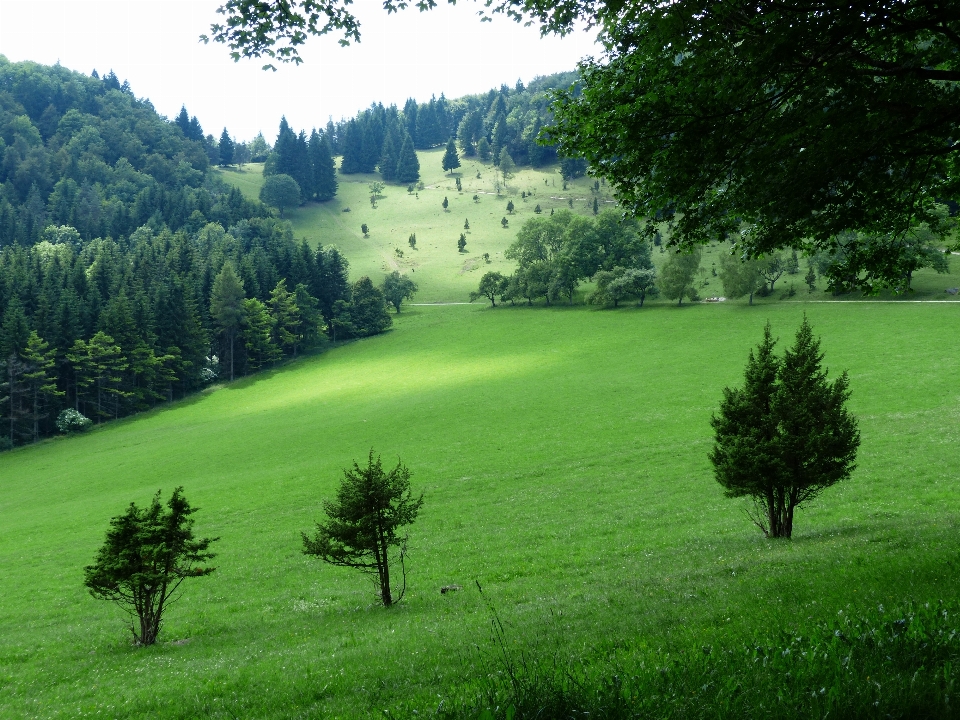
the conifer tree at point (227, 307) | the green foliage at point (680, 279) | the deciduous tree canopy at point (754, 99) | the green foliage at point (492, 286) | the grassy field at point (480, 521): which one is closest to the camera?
the deciduous tree canopy at point (754, 99)

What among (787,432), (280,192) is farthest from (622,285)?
(280,192)

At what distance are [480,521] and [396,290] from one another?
93.8 meters

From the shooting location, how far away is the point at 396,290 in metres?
122

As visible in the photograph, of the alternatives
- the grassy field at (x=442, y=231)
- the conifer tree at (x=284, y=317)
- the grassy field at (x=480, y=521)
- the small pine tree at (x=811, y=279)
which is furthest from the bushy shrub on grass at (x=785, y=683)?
the grassy field at (x=442, y=231)

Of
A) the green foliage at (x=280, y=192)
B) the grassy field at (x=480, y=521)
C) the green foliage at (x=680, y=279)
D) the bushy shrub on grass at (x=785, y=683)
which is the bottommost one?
the grassy field at (x=480, y=521)

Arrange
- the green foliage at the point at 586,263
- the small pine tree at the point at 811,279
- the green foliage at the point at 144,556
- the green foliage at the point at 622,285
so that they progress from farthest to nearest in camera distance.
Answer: the green foliage at the point at 586,263
the green foliage at the point at 622,285
the small pine tree at the point at 811,279
the green foliage at the point at 144,556

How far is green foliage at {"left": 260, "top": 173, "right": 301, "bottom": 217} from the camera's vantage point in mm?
190000

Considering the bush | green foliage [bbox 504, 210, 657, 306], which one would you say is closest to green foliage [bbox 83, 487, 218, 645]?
the bush

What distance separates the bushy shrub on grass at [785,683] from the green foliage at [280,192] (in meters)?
198

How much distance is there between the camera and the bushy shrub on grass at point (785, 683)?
4.58 meters

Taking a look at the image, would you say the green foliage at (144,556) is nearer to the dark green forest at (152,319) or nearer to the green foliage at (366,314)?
the dark green forest at (152,319)

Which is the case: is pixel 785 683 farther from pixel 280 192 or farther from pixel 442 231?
pixel 280 192

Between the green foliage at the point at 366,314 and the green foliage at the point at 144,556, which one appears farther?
the green foliage at the point at 366,314

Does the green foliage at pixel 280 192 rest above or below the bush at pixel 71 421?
above
